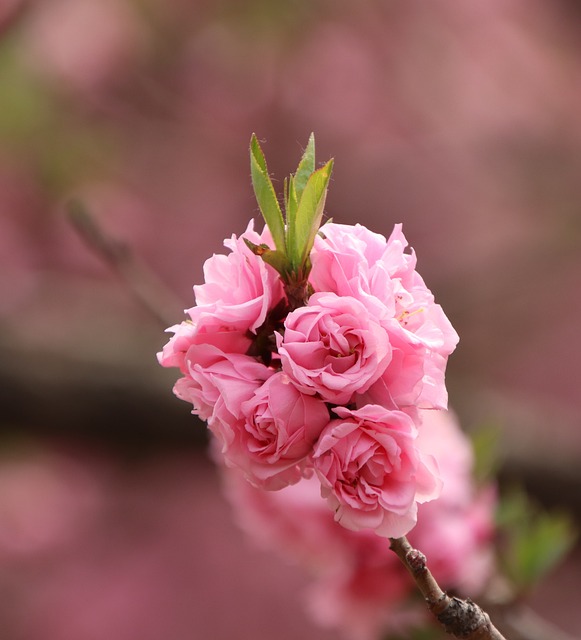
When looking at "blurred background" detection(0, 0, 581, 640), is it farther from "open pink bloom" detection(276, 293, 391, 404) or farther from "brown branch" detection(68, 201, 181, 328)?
"open pink bloom" detection(276, 293, 391, 404)

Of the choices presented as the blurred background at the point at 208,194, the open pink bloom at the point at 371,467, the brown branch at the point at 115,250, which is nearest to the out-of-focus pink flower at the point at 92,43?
the blurred background at the point at 208,194

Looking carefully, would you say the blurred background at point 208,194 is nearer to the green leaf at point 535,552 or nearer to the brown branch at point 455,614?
the green leaf at point 535,552

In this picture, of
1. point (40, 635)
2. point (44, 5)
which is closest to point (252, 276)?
point (44, 5)

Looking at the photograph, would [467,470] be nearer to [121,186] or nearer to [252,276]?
[252,276]

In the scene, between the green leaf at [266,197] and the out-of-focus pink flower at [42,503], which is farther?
the out-of-focus pink flower at [42,503]

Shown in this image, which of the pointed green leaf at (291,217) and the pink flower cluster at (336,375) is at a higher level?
the pointed green leaf at (291,217)

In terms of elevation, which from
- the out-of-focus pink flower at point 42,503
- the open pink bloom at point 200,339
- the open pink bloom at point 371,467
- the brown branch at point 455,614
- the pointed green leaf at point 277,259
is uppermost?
the pointed green leaf at point 277,259

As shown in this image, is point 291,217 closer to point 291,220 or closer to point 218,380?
point 291,220
